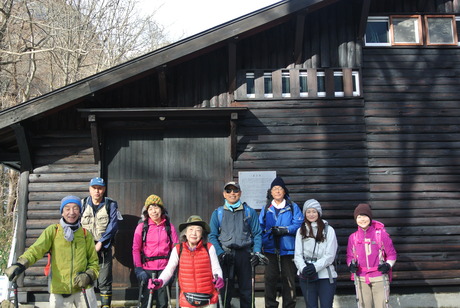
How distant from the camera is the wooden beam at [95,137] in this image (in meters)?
7.43

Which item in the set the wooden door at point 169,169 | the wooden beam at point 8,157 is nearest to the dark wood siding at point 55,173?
the wooden door at point 169,169

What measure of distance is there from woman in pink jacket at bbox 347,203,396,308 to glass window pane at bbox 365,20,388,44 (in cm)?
427

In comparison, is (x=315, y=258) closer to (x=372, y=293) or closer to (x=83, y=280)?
(x=372, y=293)

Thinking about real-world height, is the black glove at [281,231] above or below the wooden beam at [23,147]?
below

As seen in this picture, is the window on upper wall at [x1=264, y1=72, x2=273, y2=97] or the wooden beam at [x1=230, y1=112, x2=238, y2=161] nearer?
the wooden beam at [x1=230, y1=112, x2=238, y2=161]

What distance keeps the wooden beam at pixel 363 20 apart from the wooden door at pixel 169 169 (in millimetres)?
3299

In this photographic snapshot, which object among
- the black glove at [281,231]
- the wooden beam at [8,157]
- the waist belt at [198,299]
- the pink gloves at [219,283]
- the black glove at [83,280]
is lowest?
the waist belt at [198,299]

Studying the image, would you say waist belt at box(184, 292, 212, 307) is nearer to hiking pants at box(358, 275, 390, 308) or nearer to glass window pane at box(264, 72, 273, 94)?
hiking pants at box(358, 275, 390, 308)

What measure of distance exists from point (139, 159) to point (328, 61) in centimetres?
417

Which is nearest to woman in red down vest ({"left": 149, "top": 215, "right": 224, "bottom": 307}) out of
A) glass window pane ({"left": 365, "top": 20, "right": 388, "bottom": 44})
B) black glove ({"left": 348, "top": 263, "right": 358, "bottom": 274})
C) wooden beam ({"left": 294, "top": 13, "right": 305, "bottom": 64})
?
black glove ({"left": 348, "top": 263, "right": 358, "bottom": 274})

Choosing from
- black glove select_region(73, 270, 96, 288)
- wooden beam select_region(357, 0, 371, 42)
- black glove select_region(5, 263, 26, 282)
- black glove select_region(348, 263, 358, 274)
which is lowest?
black glove select_region(348, 263, 358, 274)

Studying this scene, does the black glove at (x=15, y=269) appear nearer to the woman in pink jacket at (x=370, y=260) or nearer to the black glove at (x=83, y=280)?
the black glove at (x=83, y=280)

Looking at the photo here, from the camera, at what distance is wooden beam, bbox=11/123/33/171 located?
293 inches

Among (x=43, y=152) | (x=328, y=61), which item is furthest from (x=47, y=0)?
(x=328, y=61)
